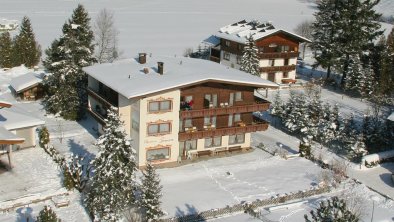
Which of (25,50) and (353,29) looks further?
(25,50)

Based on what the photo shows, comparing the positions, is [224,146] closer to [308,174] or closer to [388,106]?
[308,174]

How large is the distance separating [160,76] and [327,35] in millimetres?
33881

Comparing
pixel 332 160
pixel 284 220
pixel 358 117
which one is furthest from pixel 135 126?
pixel 358 117

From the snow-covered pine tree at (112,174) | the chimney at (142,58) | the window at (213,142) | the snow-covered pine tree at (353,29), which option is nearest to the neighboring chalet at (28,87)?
the chimney at (142,58)

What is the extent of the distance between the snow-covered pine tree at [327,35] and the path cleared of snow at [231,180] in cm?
2585

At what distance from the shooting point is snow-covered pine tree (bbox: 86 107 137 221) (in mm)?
30141

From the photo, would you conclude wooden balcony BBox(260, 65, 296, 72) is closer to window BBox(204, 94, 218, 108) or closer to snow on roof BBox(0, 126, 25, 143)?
window BBox(204, 94, 218, 108)

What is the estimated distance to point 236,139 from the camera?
44.0 m

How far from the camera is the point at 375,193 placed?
37094 millimetres

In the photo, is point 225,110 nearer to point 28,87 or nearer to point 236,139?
point 236,139

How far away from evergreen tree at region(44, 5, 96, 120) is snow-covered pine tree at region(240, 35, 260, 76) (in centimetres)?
1796

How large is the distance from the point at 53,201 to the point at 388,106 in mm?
38922

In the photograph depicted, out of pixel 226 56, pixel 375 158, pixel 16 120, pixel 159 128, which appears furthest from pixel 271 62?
pixel 16 120

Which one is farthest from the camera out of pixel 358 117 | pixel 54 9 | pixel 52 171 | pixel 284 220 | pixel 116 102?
pixel 54 9
